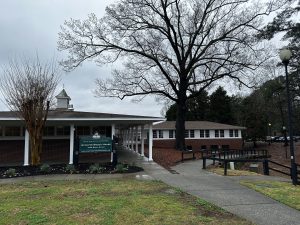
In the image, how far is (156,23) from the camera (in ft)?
110

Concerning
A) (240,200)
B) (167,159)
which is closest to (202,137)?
(167,159)

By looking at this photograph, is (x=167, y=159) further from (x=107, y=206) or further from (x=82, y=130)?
(x=107, y=206)

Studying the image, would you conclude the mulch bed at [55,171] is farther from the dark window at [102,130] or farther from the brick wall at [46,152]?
the dark window at [102,130]

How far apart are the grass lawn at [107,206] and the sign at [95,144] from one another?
6.50 meters

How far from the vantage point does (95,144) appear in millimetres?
18234

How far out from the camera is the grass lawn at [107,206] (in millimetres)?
6973

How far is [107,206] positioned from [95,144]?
10.3m

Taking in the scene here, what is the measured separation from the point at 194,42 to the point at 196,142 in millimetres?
14969

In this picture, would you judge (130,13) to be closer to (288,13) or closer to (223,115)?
(288,13)

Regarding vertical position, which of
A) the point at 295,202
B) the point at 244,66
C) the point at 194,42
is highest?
the point at 194,42

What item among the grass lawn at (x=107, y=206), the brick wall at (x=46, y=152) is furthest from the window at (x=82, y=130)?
the grass lawn at (x=107, y=206)

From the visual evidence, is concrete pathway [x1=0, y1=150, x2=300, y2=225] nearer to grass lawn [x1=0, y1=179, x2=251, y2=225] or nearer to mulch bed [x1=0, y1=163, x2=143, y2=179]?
grass lawn [x1=0, y1=179, x2=251, y2=225]

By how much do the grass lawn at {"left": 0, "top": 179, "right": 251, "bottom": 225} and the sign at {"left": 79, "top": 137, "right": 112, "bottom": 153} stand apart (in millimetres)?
6497

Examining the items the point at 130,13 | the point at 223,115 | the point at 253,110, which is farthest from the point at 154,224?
the point at 223,115
